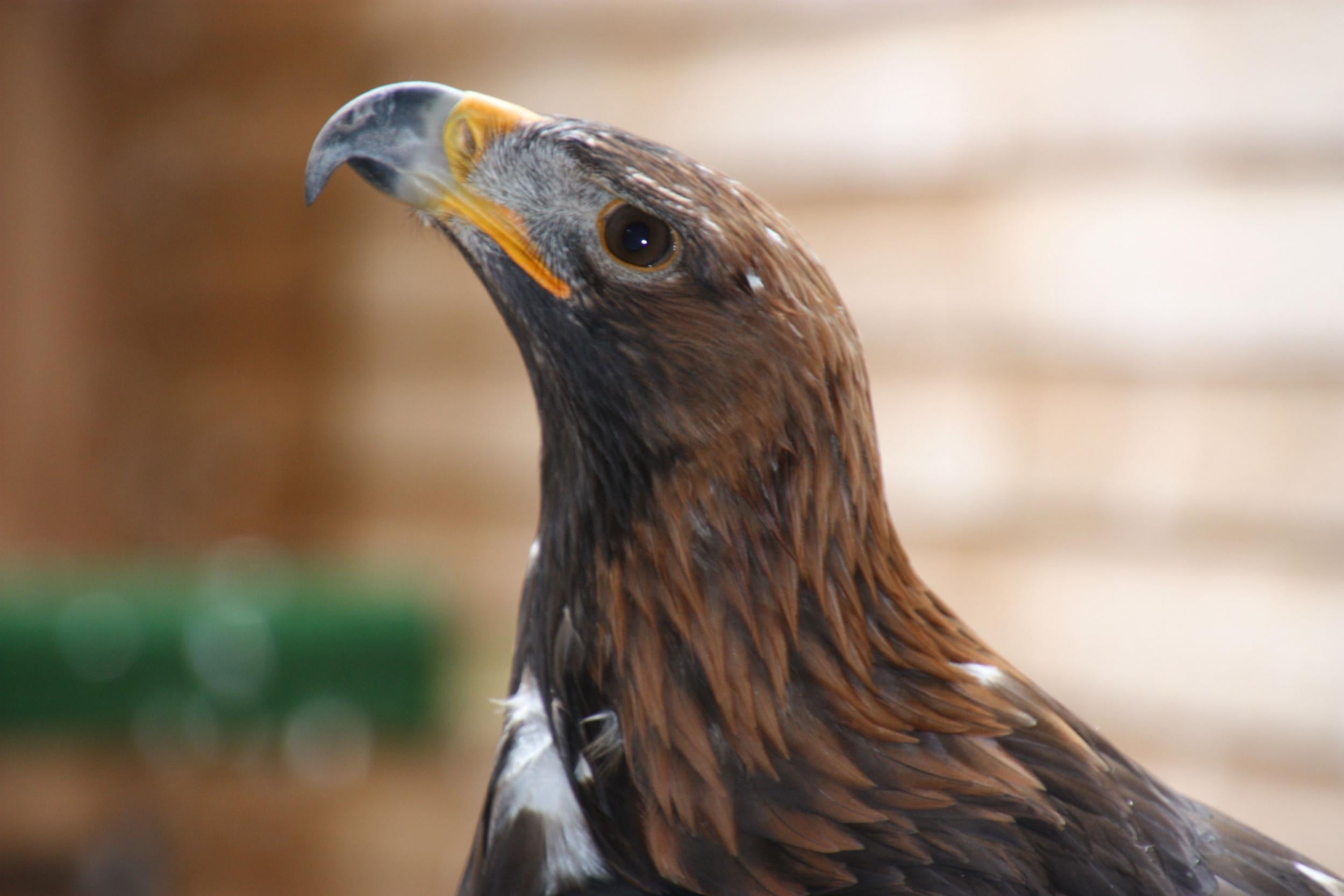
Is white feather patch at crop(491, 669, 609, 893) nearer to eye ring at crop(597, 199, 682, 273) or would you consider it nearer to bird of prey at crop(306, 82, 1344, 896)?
bird of prey at crop(306, 82, 1344, 896)

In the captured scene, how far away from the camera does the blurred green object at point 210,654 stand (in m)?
2.31

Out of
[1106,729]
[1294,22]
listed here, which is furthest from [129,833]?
[1294,22]

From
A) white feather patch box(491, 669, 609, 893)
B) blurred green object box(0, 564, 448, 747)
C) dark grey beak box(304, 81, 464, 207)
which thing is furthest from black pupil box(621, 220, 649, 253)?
blurred green object box(0, 564, 448, 747)

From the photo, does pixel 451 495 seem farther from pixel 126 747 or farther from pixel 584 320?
pixel 584 320

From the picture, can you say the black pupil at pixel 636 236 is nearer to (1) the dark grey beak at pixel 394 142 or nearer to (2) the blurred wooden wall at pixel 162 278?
(1) the dark grey beak at pixel 394 142

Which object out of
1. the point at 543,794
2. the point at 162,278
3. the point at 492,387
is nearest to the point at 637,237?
the point at 543,794

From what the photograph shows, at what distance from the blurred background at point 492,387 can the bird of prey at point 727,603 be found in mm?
1085

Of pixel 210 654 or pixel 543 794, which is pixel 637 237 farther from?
pixel 210 654

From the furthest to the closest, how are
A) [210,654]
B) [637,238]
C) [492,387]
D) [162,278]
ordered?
[162,278], [492,387], [210,654], [637,238]

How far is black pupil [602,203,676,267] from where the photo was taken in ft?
2.60

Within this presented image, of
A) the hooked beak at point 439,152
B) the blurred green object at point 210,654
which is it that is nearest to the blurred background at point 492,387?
the blurred green object at point 210,654

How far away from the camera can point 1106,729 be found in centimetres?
208

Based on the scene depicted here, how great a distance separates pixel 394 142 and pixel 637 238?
181mm

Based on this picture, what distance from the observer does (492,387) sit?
2861mm
